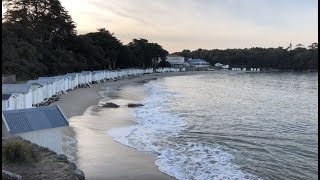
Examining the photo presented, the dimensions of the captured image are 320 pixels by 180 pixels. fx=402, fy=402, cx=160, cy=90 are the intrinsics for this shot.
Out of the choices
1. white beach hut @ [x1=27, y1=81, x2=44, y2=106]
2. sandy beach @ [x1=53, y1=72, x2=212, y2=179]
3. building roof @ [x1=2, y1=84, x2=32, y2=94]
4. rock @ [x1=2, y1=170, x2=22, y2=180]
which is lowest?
sandy beach @ [x1=53, y1=72, x2=212, y2=179]

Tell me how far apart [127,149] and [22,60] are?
39.9 meters

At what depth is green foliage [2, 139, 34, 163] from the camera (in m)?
13.0

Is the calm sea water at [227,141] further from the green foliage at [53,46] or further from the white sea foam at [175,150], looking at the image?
the green foliage at [53,46]

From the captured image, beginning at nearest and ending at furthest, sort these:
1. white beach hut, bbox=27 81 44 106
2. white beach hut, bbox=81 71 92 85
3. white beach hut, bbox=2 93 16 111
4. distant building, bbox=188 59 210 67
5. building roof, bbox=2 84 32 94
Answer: white beach hut, bbox=2 93 16 111, building roof, bbox=2 84 32 94, white beach hut, bbox=27 81 44 106, white beach hut, bbox=81 71 92 85, distant building, bbox=188 59 210 67

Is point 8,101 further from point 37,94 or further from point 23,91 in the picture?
point 37,94

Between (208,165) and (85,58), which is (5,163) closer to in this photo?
(208,165)

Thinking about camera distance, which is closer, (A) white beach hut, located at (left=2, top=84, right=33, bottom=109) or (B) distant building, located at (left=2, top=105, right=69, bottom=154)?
(B) distant building, located at (left=2, top=105, right=69, bottom=154)

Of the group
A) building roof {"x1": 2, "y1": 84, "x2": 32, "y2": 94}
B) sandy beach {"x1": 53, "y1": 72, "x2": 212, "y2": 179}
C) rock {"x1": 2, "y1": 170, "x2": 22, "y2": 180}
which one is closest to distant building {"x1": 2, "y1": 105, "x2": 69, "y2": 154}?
sandy beach {"x1": 53, "y1": 72, "x2": 212, "y2": 179}

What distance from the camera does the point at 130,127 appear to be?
25000 mm

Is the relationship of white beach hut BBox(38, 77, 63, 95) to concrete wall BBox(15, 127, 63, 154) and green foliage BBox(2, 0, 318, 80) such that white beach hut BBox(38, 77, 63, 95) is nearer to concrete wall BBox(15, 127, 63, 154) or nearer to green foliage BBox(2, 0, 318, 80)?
green foliage BBox(2, 0, 318, 80)

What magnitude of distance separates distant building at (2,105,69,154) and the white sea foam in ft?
14.0

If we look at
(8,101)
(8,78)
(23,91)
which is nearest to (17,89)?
(23,91)

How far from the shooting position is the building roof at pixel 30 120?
15.2 m

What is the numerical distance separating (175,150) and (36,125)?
6.53 metres
